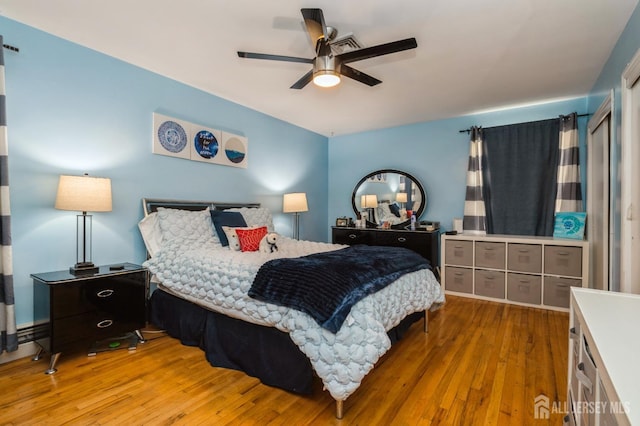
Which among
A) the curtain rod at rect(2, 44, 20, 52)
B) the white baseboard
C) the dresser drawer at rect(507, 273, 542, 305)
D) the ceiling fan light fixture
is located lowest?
the white baseboard

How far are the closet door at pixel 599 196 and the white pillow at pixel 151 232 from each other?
13.2ft

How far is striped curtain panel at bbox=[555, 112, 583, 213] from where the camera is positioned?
3.62m

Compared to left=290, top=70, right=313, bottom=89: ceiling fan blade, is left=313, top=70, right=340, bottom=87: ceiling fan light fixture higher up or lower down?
lower down

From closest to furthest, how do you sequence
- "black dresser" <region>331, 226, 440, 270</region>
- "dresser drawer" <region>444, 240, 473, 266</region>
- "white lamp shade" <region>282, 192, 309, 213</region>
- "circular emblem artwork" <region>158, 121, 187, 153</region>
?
"circular emblem artwork" <region>158, 121, 187, 153</region> → "dresser drawer" <region>444, 240, 473, 266</region> → "black dresser" <region>331, 226, 440, 270</region> → "white lamp shade" <region>282, 192, 309, 213</region>

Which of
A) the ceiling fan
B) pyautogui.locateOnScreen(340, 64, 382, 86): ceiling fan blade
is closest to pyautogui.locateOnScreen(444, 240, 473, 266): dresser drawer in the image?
pyautogui.locateOnScreen(340, 64, 382, 86): ceiling fan blade

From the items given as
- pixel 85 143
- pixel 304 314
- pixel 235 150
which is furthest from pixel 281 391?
pixel 235 150

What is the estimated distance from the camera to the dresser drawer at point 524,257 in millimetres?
3605

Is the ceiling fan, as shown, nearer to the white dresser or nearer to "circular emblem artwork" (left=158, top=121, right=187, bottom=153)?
"circular emblem artwork" (left=158, top=121, right=187, bottom=153)

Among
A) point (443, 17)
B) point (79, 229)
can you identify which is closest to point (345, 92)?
point (443, 17)

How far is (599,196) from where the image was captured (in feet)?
10.5

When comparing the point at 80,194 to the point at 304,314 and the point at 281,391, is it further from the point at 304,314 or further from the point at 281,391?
the point at 281,391

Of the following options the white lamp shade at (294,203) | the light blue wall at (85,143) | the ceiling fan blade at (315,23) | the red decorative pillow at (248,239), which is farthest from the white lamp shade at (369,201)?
the ceiling fan blade at (315,23)

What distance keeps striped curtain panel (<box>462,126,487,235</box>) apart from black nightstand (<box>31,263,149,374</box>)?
157 inches

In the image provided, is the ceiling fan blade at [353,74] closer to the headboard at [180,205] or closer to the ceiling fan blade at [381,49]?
the ceiling fan blade at [381,49]
